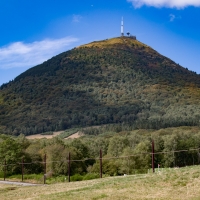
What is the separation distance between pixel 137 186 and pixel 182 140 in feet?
267

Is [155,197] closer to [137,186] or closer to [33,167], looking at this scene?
[137,186]

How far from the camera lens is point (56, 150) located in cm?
6994

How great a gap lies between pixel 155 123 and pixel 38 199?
15823 centimetres

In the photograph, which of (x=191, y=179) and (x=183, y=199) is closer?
(x=183, y=199)

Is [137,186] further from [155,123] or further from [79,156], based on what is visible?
[155,123]

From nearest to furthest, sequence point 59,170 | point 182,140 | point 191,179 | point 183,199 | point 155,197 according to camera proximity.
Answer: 1. point 183,199
2. point 155,197
3. point 191,179
4. point 59,170
5. point 182,140

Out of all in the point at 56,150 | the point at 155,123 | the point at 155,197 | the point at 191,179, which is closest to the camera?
the point at 155,197

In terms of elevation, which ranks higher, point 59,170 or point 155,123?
point 155,123

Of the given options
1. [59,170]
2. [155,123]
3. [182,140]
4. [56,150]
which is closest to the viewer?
[59,170]

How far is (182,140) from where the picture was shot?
9588 cm

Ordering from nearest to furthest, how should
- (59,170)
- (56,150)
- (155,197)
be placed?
(155,197)
(59,170)
(56,150)

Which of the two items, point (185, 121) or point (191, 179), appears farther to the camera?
point (185, 121)

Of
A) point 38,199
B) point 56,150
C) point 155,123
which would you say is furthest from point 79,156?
point 155,123

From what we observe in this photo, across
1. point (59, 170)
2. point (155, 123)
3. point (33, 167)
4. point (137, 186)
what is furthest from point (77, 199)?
point (155, 123)
